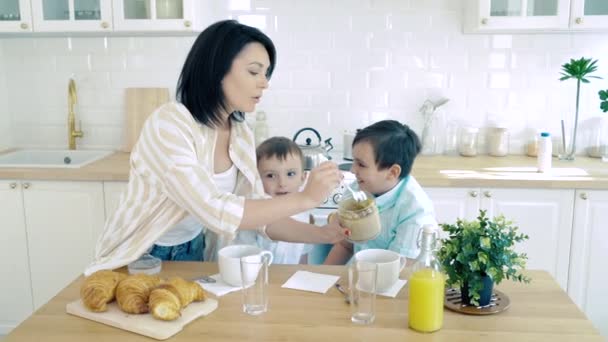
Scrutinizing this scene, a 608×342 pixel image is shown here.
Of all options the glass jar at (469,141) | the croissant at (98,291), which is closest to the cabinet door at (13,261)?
the croissant at (98,291)

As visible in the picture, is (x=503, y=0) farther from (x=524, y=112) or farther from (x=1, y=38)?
(x=1, y=38)

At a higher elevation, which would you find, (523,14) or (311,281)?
(523,14)

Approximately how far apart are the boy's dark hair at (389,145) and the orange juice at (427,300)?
31.5 inches

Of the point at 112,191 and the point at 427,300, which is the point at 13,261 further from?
the point at 427,300

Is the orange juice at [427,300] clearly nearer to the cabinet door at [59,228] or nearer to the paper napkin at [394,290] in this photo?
the paper napkin at [394,290]

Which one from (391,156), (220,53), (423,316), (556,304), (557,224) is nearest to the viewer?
(423,316)

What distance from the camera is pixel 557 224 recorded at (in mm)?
3002

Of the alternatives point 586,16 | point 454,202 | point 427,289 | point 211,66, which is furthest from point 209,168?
point 586,16

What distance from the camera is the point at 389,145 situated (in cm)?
211

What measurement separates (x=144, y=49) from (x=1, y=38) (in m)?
0.89

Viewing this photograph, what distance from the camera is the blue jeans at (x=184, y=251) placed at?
197 centimetres

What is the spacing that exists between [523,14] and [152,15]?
1.94m

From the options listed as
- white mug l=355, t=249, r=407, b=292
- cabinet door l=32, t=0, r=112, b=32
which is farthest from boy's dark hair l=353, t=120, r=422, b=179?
cabinet door l=32, t=0, r=112, b=32

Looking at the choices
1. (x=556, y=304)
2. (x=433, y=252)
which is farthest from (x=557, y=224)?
(x=433, y=252)
